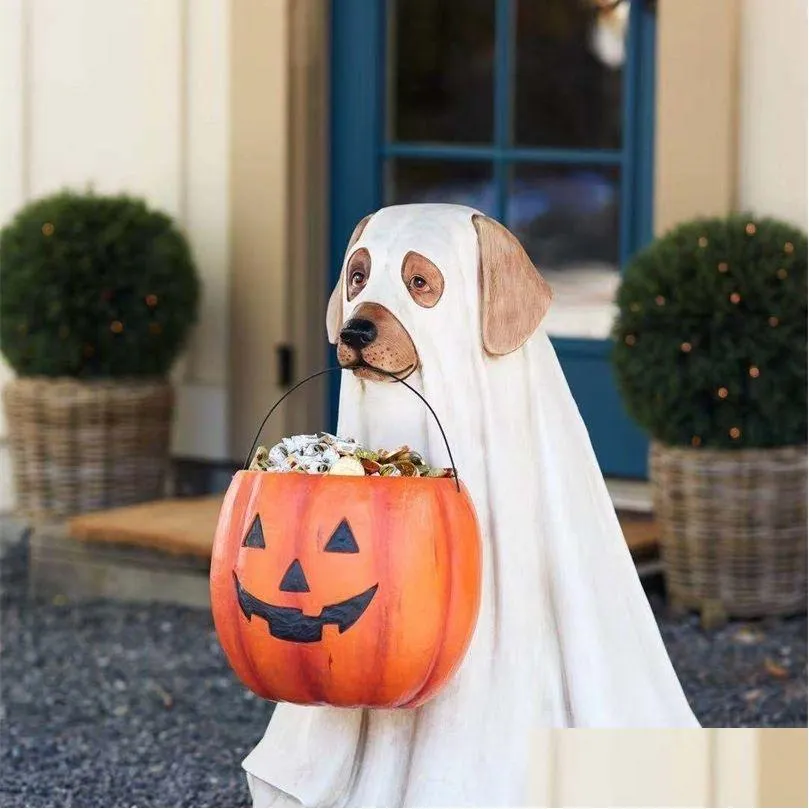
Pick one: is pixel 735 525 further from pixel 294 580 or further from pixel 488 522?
pixel 294 580

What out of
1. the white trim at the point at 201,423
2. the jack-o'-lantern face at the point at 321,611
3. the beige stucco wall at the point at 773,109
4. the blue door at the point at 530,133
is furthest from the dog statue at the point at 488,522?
the white trim at the point at 201,423

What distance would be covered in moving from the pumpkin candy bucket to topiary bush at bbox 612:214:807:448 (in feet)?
8.13

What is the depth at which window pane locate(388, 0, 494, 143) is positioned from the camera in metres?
6.20

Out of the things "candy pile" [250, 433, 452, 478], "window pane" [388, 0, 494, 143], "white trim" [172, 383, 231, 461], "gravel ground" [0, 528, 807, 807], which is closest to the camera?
"candy pile" [250, 433, 452, 478]

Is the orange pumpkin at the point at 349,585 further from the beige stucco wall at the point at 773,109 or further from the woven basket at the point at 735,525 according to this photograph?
the beige stucco wall at the point at 773,109

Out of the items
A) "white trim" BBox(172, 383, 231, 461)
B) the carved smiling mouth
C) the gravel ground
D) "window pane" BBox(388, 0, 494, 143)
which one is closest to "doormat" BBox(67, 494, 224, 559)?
the gravel ground

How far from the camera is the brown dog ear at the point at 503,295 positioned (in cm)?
279

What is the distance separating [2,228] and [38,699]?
2.07m

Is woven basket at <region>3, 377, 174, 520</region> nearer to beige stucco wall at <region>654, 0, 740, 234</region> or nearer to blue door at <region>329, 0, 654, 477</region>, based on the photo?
blue door at <region>329, 0, 654, 477</region>

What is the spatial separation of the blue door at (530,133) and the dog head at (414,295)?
3.17 m

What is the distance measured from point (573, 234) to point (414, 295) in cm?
345

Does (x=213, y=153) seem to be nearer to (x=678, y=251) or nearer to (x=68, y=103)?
(x=68, y=103)

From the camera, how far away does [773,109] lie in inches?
211

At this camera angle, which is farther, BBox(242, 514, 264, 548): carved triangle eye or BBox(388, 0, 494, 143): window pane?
BBox(388, 0, 494, 143): window pane
